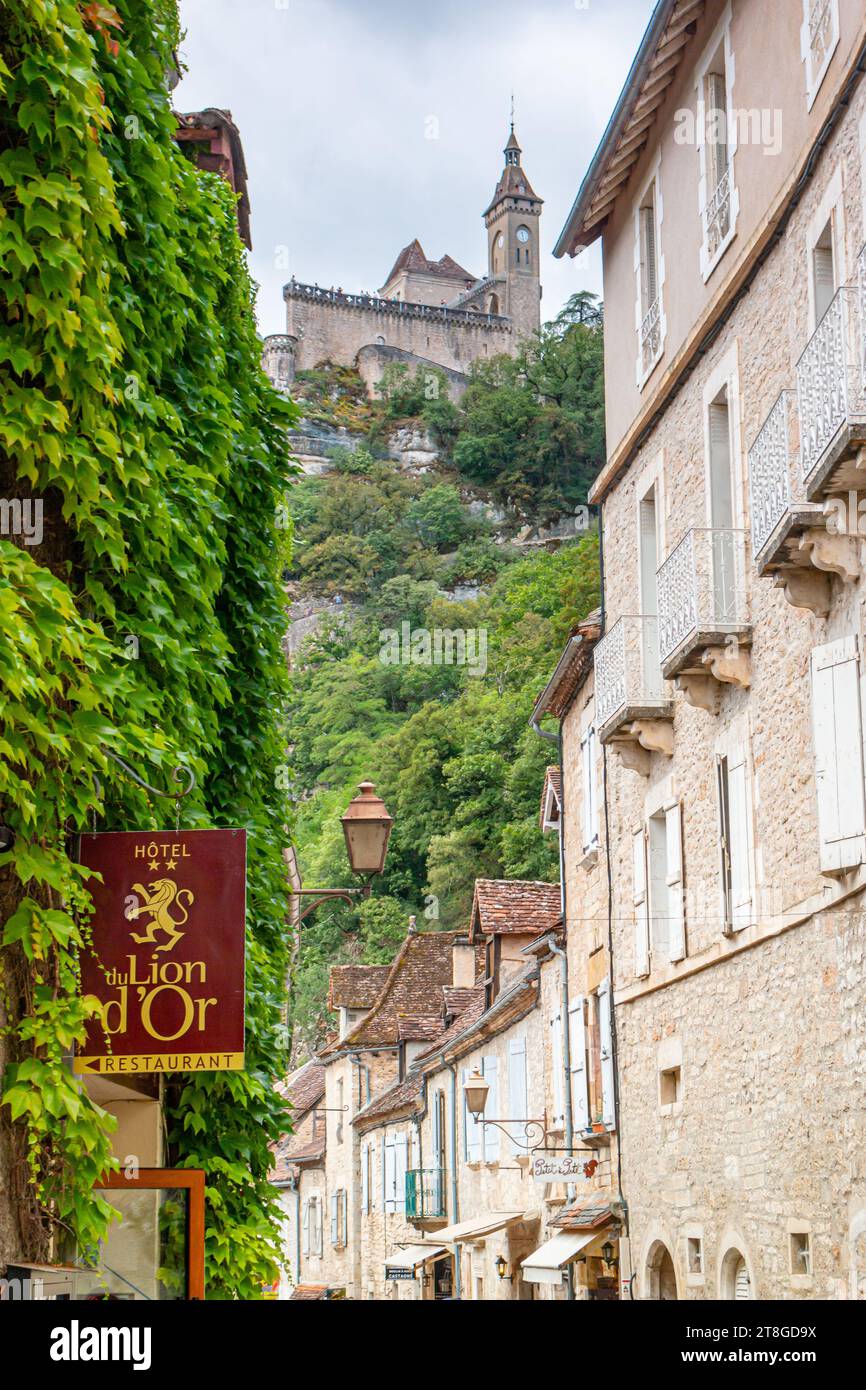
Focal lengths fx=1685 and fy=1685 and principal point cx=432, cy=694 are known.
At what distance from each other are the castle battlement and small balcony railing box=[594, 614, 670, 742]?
316ft

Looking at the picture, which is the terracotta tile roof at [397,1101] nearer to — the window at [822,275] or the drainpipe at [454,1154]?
the drainpipe at [454,1154]

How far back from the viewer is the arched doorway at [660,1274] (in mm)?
15812

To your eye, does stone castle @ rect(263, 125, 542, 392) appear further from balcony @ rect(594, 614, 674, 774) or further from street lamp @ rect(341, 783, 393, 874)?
street lamp @ rect(341, 783, 393, 874)

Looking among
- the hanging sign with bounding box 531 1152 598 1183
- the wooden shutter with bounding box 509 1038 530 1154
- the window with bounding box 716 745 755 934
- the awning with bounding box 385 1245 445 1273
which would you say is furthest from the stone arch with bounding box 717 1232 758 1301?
the awning with bounding box 385 1245 445 1273

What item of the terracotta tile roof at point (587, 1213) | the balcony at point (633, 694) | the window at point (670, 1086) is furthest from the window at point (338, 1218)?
the balcony at point (633, 694)

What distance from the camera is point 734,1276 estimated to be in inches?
529

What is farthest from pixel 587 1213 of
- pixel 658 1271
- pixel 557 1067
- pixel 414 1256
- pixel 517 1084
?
pixel 414 1256

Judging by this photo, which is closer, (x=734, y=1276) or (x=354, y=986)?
(x=734, y=1276)

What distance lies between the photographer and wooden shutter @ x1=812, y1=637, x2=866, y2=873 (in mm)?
10625

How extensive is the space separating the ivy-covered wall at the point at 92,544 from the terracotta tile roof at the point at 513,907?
17.0 m

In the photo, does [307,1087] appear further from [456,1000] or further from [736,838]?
[736,838]

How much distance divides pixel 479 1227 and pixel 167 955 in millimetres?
17586

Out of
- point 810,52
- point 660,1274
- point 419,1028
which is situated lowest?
point 660,1274

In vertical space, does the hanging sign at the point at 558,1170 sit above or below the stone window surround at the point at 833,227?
below
